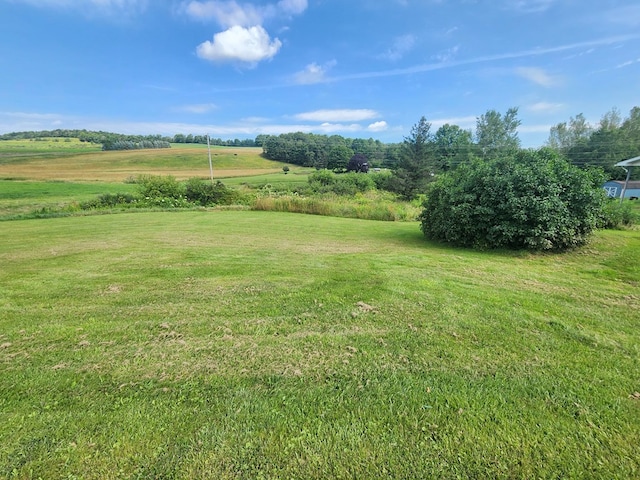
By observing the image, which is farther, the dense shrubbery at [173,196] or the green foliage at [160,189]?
the green foliage at [160,189]

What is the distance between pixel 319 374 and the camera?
89.0 inches

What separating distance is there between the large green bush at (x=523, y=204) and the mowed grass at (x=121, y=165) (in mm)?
41336

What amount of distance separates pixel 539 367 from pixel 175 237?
8196 mm

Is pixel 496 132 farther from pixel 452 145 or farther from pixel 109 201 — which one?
pixel 109 201

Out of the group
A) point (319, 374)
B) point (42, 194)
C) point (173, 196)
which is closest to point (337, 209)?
point (173, 196)

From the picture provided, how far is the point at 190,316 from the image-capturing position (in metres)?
3.21

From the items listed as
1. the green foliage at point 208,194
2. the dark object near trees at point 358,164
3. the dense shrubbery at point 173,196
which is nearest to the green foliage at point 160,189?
the dense shrubbery at point 173,196

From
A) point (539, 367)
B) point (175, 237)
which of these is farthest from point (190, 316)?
point (175, 237)

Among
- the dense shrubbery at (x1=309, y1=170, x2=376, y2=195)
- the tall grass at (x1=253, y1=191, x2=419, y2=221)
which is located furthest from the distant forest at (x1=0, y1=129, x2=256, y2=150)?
the tall grass at (x1=253, y1=191, x2=419, y2=221)

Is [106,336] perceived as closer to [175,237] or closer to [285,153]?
[175,237]

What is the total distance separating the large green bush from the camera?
5.84 metres

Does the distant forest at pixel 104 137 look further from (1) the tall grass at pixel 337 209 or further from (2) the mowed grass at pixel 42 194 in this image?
(1) the tall grass at pixel 337 209

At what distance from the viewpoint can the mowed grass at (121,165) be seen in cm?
4038

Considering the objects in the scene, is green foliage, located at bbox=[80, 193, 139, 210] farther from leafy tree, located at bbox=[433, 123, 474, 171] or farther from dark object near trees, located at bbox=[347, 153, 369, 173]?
dark object near trees, located at bbox=[347, 153, 369, 173]
